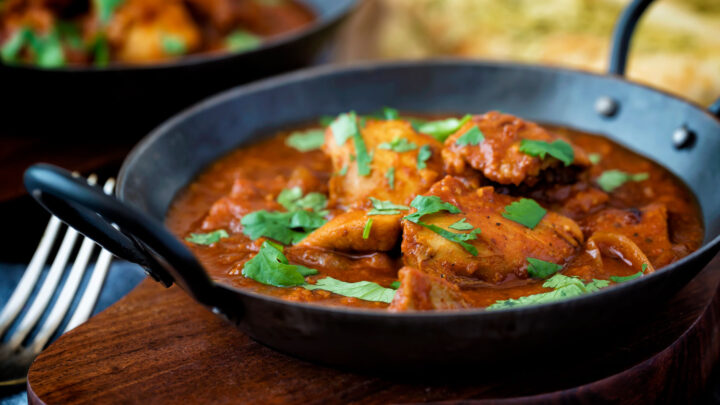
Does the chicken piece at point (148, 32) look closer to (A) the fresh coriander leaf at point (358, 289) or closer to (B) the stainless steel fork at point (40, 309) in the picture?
(B) the stainless steel fork at point (40, 309)

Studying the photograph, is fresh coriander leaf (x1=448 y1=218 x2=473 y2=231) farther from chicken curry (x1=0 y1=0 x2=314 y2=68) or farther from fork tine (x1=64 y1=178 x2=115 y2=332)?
chicken curry (x1=0 y1=0 x2=314 y2=68)

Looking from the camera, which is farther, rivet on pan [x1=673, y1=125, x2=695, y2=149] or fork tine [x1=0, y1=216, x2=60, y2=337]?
rivet on pan [x1=673, y1=125, x2=695, y2=149]

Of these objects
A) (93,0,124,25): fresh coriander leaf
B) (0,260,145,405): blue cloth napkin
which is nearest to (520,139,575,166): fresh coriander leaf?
(0,260,145,405): blue cloth napkin

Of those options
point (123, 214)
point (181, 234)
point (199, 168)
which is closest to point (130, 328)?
point (181, 234)

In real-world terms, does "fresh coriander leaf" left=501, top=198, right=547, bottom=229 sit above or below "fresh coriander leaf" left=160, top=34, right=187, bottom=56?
below

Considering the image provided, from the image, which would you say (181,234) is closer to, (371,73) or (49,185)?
(49,185)

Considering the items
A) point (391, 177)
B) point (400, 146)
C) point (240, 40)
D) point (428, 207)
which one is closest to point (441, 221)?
point (428, 207)
